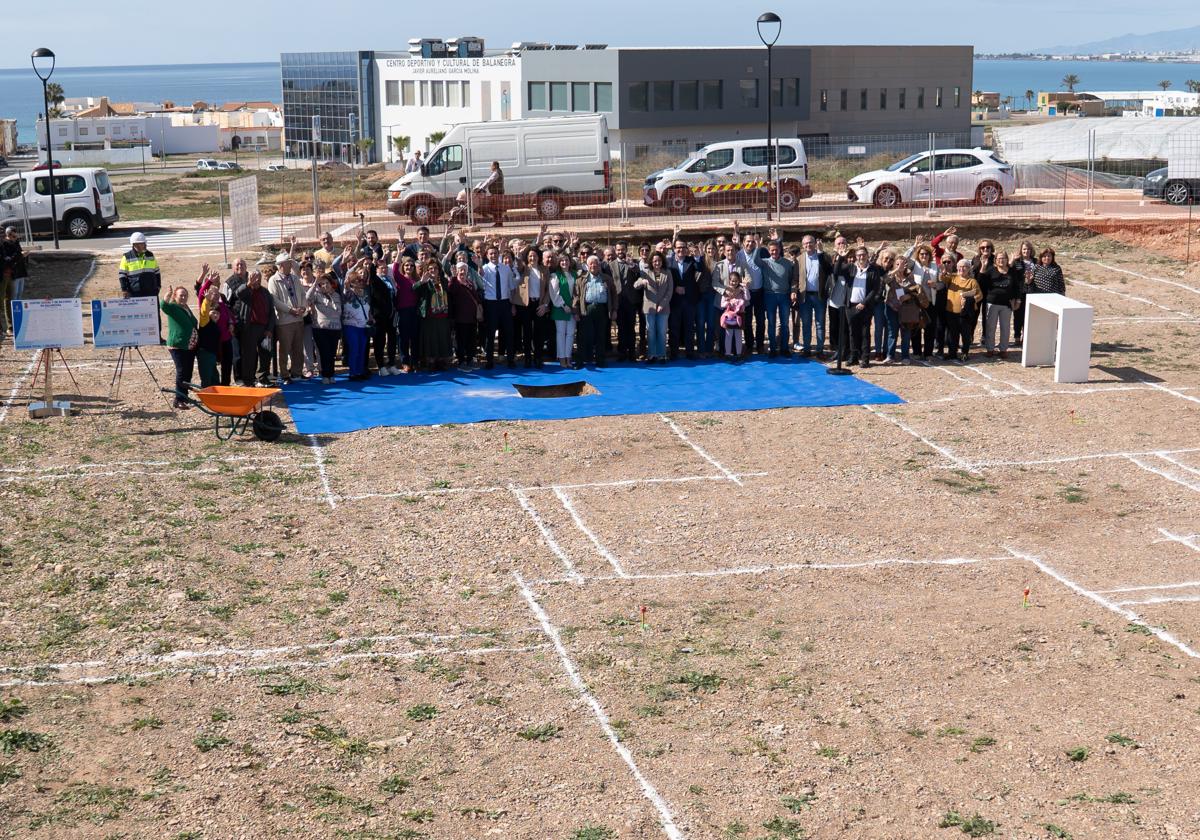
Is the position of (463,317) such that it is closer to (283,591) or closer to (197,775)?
(283,591)

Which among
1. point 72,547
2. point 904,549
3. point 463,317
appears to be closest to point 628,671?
point 904,549

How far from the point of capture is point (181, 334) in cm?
1634

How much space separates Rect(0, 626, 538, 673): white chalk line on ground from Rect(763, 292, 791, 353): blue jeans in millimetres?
9576

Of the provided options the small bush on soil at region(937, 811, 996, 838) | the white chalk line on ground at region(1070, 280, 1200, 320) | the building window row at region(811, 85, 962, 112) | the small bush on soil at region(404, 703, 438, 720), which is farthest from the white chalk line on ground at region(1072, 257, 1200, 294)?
the building window row at region(811, 85, 962, 112)

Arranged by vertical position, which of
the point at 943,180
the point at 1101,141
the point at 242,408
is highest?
the point at 1101,141

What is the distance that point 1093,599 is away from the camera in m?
11.1

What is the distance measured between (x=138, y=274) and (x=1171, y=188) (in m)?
23.5

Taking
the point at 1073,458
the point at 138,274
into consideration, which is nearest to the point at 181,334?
the point at 138,274

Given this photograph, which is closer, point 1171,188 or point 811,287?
point 811,287

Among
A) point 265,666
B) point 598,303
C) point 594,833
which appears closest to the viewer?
point 594,833

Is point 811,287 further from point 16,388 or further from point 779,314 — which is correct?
point 16,388

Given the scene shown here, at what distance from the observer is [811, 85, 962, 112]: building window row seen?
6344 centimetres

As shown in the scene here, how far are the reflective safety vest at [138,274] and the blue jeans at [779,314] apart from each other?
8.12 metres

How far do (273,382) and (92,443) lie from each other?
3070mm
